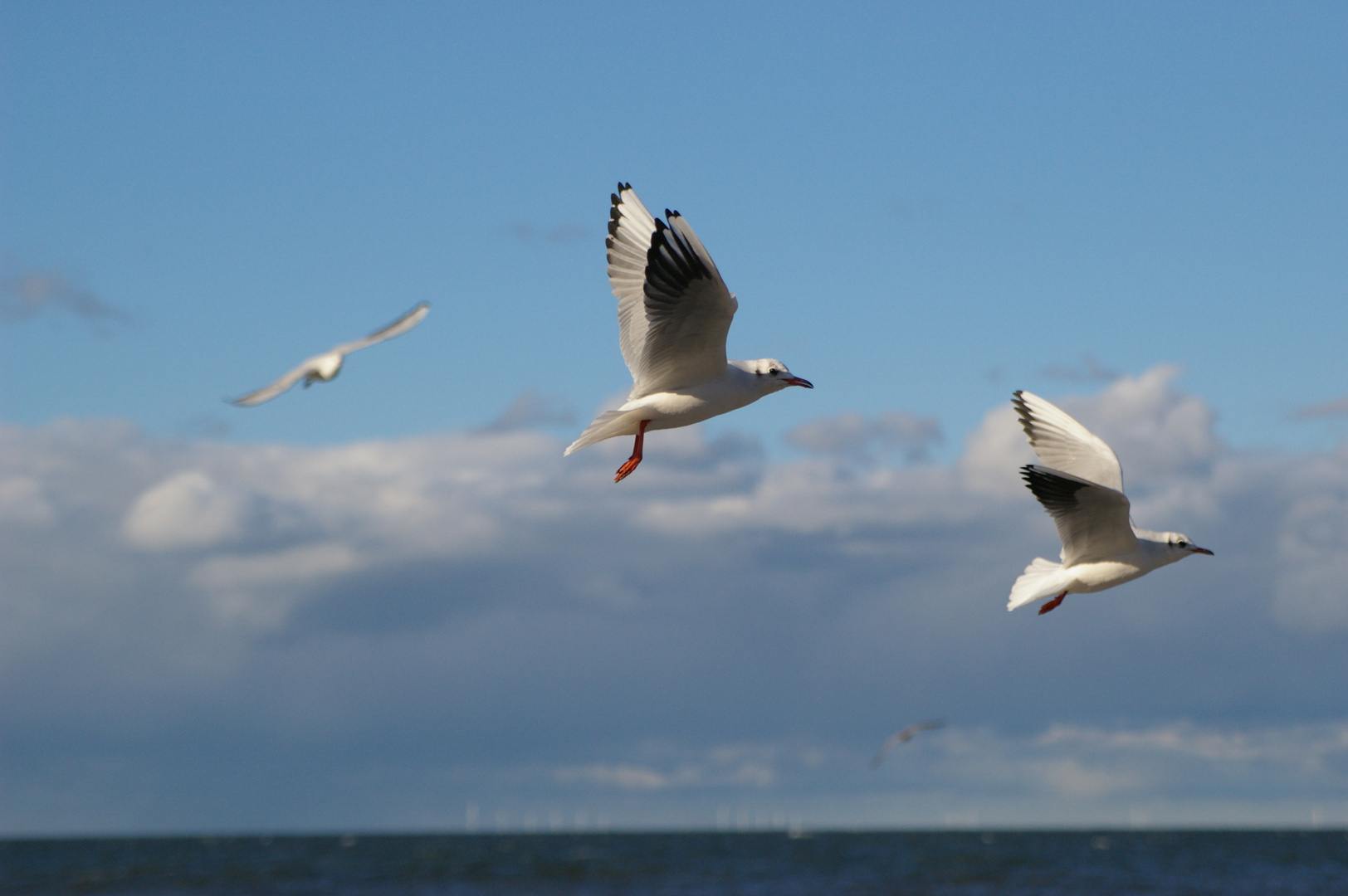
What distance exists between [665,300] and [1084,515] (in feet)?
13.7

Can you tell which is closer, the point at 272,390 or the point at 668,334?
the point at 272,390

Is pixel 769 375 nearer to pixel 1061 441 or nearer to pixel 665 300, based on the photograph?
pixel 665 300

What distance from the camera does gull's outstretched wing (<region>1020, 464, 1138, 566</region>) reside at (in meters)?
11.9

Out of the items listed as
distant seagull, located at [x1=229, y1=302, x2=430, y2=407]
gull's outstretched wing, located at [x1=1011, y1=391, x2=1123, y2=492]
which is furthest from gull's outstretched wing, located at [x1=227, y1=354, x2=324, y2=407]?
gull's outstretched wing, located at [x1=1011, y1=391, x2=1123, y2=492]

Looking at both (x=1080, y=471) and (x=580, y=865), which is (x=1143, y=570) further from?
(x=580, y=865)

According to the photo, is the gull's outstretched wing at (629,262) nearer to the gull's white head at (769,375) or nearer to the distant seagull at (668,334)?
the distant seagull at (668,334)

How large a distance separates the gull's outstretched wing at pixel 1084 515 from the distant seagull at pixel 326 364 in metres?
5.09

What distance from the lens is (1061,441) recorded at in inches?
550

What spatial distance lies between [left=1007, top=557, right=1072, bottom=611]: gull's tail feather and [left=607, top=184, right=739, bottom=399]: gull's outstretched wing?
3344 mm

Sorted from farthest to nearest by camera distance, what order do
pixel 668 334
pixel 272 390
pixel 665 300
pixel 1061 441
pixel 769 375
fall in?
1. pixel 1061 441
2. pixel 769 375
3. pixel 668 334
4. pixel 665 300
5. pixel 272 390

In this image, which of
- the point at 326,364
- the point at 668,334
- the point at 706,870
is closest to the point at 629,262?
the point at 668,334

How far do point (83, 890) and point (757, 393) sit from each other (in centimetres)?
4890

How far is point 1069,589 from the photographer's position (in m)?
12.5

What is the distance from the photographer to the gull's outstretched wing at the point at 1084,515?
39.1 ft
